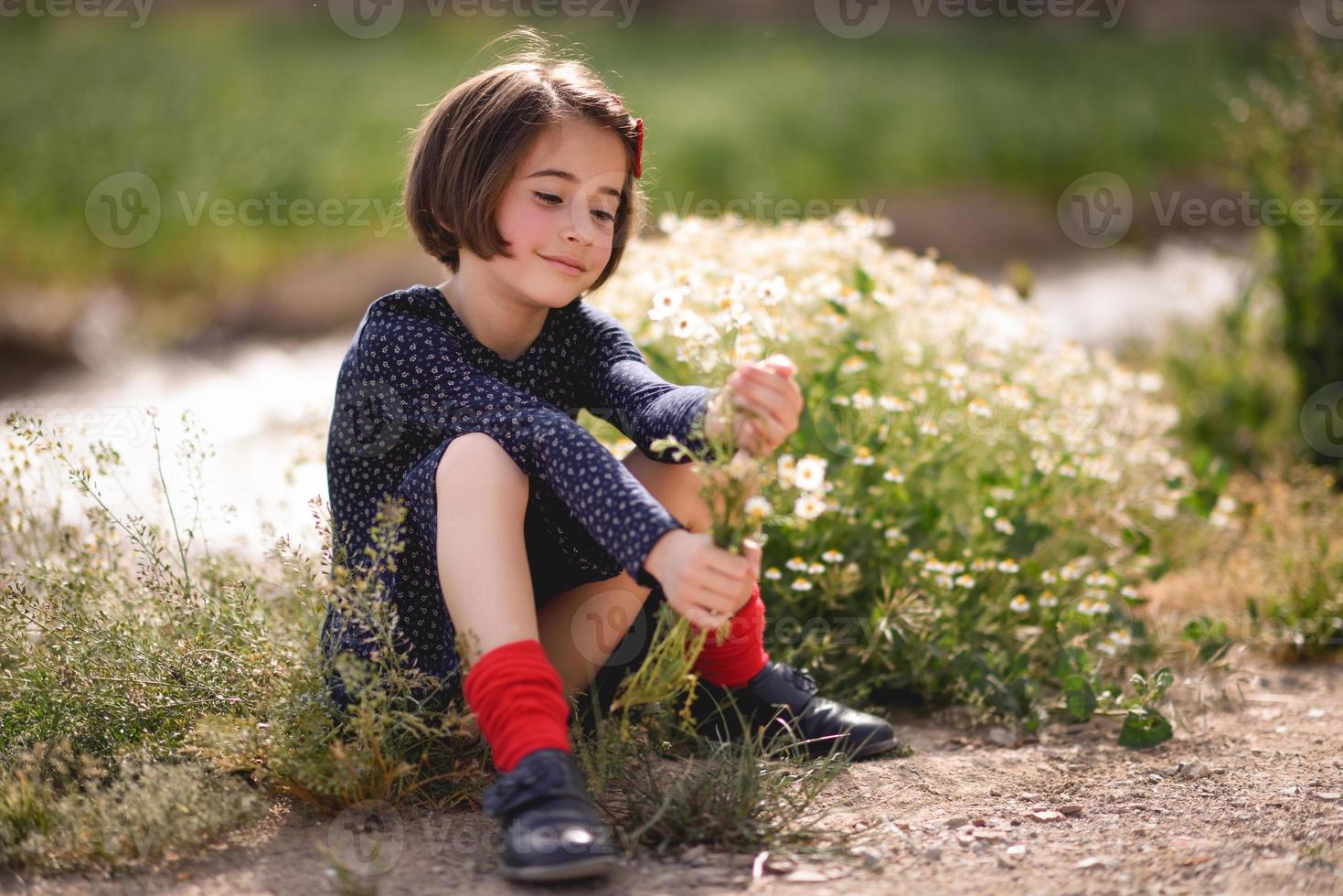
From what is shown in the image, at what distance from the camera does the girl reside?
65.6 inches

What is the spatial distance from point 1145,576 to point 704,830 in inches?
62.7

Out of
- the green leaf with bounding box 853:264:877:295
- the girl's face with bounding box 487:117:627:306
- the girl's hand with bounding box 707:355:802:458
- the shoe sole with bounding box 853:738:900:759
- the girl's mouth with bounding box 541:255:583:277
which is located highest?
the girl's face with bounding box 487:117:627:306

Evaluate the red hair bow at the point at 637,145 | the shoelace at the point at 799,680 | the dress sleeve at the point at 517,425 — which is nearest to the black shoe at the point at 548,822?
the dress sleeve at the point at 517,425

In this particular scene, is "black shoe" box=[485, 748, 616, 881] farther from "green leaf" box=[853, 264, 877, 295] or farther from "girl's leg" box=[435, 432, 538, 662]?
"green leaf" box=[853, 264, 877, 295]

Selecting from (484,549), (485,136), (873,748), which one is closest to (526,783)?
(484,549)

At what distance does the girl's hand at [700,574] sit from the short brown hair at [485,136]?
67 centimetres

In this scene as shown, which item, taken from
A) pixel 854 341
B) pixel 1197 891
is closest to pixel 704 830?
pixel 1197 891

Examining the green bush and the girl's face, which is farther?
the green bush

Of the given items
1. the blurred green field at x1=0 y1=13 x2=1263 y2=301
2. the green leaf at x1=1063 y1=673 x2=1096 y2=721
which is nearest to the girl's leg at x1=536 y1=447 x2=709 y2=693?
the green leaf at x1=1063 y1=673 x2=1096 y2=721

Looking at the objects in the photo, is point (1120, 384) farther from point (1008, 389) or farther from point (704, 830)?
point (704, 830)

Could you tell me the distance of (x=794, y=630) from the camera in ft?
8.34

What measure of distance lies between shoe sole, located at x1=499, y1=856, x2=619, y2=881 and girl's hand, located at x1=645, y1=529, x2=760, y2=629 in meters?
0.33

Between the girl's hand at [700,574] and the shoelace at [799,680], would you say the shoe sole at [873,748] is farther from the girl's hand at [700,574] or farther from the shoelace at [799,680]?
the girl's hand at [700,574]

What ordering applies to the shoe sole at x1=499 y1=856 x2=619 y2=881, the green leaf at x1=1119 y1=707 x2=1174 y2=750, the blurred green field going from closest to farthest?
the shoe sole at x1=499 y1=856 x2=619 y2=881 → the green leaf at x1=1119 y1=707 x2=1174 y2=750 → the blurred green field
